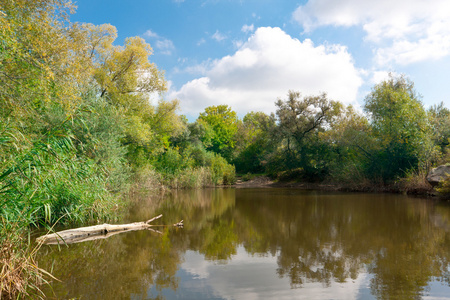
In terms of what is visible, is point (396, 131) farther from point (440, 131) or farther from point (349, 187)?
point (349, 187)

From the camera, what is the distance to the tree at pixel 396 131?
22703mm

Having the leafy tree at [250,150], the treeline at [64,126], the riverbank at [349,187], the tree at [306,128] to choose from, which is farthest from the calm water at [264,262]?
the leafy tree at [250,150]

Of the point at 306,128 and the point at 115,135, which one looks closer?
the point at 115,135

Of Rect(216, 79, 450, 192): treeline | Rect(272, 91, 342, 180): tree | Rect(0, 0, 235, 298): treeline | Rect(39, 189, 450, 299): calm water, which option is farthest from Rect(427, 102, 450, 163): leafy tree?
Rect(0, 0, 235, 298): treeline

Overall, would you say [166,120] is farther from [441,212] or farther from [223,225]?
[441,212]

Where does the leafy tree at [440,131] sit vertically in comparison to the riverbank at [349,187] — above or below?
above

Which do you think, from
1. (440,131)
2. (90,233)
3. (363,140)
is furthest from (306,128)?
(90,233)

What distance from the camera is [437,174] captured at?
19000 millimetres

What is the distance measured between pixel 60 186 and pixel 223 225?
5.50 meters

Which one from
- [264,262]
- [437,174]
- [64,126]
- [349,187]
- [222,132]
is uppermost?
[222,132]

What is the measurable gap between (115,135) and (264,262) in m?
10.6

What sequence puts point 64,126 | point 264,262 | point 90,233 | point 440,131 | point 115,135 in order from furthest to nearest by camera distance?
1. point 440,131
2. point 115,135
3. point 90,233
4. point 264,262
5. point 64,126

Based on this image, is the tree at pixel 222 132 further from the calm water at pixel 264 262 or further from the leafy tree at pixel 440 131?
the calm water at pixel 264 262

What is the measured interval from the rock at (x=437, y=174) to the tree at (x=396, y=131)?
2305 mm
